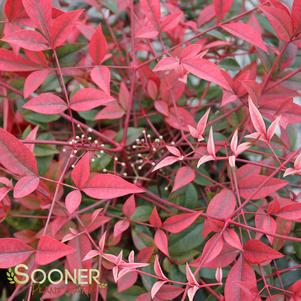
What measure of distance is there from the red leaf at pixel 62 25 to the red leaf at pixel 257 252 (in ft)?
1.02

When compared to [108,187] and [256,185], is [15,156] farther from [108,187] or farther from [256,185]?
[256,185]

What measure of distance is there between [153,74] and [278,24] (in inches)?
8.3

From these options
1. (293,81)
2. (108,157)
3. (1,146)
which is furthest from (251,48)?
(1,146)

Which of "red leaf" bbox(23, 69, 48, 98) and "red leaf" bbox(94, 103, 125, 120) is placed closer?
"red leaf" bbox(23, 69, 48, 98)

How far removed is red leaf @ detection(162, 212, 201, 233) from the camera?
546 mm

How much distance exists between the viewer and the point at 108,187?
501mm

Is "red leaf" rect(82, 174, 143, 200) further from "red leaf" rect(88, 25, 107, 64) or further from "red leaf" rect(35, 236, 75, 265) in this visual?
"red leaf" rect(88, 25, 107, 64)

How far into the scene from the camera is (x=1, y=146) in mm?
502

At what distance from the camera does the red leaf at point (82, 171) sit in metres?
0.50

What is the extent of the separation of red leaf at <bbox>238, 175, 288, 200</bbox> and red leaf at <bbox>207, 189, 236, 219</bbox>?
0.08ft

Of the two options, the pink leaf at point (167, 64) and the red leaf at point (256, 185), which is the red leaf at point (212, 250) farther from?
the pink leaf at point (167, 64)

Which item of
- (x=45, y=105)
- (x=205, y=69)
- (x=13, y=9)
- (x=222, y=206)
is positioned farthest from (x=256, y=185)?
(x=13, y=9)

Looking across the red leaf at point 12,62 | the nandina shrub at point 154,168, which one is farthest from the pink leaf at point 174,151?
the red leaf at point 12,62

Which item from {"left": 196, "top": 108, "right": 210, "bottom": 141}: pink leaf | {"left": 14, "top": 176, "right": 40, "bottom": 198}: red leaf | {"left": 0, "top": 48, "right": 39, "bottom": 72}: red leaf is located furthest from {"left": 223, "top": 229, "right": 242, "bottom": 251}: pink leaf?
{"left": 0, "top": 48, "right": 39, "bottom": 72}: red leaf
